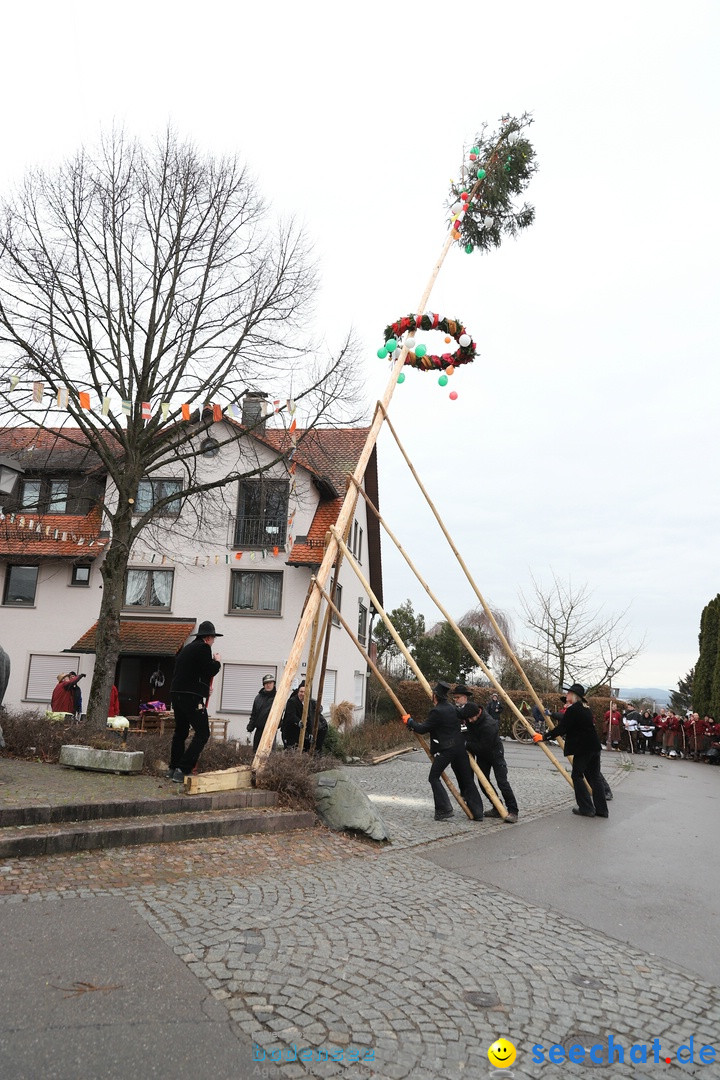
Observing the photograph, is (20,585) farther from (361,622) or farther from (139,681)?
(361,622)

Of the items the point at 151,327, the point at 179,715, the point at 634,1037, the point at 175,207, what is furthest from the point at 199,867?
the point at 175,207

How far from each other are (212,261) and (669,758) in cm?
2120

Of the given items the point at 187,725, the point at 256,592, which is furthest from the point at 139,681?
the point at 187,725

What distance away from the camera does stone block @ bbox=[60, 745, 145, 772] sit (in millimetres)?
8570

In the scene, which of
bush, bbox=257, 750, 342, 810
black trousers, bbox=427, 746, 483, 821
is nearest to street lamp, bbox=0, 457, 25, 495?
bush, bbox=257, 750, 342, 810

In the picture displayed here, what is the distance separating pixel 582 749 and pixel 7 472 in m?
7.68

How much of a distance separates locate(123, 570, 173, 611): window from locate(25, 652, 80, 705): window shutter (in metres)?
2.35

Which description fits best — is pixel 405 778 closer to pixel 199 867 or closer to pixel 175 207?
pixel 199 867

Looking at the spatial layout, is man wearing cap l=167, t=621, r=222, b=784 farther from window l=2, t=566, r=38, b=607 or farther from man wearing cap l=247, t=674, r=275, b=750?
window l=2, t=566, r=38, b=607

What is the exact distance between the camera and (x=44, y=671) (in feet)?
75.6

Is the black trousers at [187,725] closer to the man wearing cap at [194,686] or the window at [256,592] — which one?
the man wearing cap at [194,686]

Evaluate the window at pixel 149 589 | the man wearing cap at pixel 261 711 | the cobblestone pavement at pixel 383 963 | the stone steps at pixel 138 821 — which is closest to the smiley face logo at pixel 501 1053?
the cobblestone pavement at pixel 383 963

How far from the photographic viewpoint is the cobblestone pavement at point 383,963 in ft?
11.2

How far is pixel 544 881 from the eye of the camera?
21.6 feet
